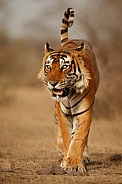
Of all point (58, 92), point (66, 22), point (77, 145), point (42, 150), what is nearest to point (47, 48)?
point (58, 92)

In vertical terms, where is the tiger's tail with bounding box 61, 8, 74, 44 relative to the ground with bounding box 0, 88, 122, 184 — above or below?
above

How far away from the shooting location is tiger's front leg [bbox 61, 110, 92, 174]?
6.91m

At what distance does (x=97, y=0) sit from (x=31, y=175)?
1113cm

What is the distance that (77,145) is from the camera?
7.04m

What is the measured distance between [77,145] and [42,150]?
239 cm

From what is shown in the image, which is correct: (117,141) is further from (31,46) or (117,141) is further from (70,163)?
(31,46)

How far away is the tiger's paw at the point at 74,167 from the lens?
6828 mm

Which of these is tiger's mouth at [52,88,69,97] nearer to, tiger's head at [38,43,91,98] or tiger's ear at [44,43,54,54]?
tiger's head at [38,43,91,98]

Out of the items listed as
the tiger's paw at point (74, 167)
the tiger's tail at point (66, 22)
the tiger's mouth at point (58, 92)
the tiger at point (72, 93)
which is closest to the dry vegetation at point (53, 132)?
the tiger's paw at point (74, 167)

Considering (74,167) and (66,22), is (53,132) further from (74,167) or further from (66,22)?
(74,167)

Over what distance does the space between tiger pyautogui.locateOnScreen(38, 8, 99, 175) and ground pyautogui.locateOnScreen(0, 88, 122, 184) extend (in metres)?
0.25

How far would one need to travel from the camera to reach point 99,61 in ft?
50.2

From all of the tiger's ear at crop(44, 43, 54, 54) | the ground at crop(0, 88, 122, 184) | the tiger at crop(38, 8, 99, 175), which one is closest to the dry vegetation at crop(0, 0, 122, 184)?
the ground at crop(0, 88, 122, 184)

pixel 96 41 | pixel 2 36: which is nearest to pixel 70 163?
pixel 96 41
